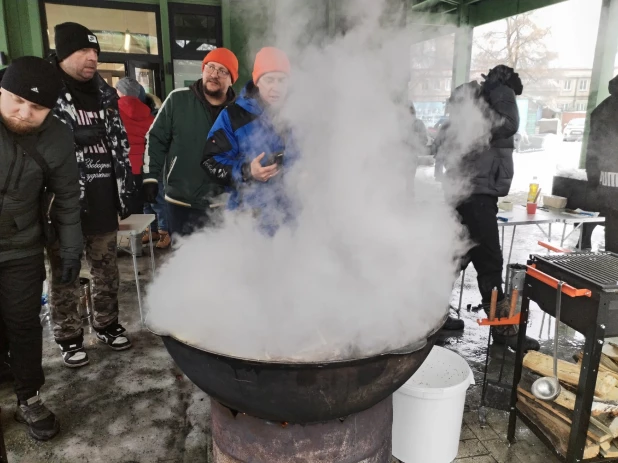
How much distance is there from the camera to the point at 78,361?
3.12m

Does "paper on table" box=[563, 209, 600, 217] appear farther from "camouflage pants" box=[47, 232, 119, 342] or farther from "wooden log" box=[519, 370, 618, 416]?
"camouflage pants" box=[47, 232, 119, 342]

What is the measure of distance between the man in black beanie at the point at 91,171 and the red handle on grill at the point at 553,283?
2.57 meters

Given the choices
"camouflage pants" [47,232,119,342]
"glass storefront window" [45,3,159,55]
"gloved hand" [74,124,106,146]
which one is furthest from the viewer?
"glass storefront window" [45,3,159,55]

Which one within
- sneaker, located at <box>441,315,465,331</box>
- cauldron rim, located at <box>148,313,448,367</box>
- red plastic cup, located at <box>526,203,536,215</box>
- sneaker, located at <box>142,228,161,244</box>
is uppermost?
red plastic cup, located at <box>526,203,536,215</box>

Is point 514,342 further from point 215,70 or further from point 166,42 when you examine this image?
point 166,42

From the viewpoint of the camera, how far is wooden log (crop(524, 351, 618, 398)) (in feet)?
7.41

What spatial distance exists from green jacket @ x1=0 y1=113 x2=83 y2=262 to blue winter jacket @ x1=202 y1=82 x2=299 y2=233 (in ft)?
2.54

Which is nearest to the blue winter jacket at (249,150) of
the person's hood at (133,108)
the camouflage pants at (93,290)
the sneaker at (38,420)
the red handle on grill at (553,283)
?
the camouflage pants at (93,290)

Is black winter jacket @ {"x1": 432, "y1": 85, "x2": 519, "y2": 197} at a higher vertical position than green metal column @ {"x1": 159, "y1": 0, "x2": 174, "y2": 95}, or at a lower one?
lower

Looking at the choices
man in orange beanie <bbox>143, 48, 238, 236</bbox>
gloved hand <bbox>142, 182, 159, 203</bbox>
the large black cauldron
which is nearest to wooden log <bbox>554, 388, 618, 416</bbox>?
the large black cauldron

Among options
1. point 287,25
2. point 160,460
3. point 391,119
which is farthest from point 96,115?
point 160,460

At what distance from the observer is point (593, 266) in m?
2.07

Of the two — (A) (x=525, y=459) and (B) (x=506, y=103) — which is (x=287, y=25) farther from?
(A) (x=525, y=459)

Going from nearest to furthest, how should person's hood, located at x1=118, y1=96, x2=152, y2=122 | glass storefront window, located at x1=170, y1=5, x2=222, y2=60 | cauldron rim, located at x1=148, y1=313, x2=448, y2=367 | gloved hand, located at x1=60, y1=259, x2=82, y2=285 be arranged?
cauldron rim, located at x1=148, y1=313, x2=448, y2=367 < gloved hand, located at x1=60, y1=259, x2=82, y2=285 < person's hood, located at x1=118, y1=96, x2=152, y2=122 < glass storefront window, located at x1=170, y1=5, x2=222, y2=60
